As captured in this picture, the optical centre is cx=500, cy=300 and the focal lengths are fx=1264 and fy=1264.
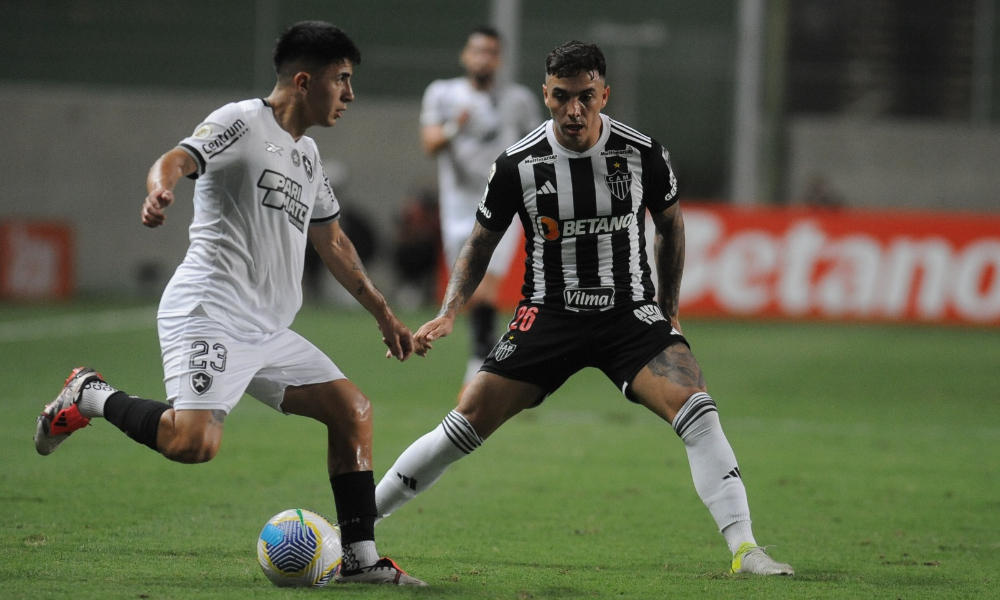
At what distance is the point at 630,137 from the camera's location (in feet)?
17.4

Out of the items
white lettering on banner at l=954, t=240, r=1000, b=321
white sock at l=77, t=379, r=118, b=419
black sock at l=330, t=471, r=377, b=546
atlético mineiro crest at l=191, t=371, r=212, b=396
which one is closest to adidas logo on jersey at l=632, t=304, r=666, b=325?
black sock at l=330, t=471, r=377, b=546

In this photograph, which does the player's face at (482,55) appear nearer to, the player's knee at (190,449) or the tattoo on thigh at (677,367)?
the tattoo on thigh at (677,367)

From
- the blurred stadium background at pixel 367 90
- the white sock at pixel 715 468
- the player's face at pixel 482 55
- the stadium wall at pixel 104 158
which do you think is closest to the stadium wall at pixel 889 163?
the blurred stadium background at pixel 367 90

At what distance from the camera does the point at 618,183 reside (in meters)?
5.25

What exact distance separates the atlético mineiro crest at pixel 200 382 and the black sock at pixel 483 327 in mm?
5082

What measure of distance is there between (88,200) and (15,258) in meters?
4.24

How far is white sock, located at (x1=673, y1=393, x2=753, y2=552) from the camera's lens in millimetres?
5004

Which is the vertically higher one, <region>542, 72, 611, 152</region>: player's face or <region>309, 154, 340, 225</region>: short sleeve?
<region>542, 72, 611, 152</region>: player's face

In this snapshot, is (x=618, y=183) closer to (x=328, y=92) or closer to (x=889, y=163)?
(x=328, y=92)

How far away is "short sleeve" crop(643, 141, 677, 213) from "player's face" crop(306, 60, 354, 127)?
4.21 ft

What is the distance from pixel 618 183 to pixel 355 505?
1693 millimetres

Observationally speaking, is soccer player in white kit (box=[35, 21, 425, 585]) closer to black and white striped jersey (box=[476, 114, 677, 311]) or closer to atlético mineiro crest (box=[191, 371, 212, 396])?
atlético mineiro crest (box=[191, 371, 212, 396])

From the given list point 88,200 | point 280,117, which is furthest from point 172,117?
point 280,117

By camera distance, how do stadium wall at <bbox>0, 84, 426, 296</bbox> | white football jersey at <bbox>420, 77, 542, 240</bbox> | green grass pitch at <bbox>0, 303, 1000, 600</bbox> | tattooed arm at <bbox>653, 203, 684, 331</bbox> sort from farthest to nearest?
stadium wall at <bbox>0, 84, 426, 296</bbox> < white football jersey at <bbox>420, 77, 542, 240</bbox> < tattooed arm at <bbox>653, 203, 684, 331</bbox> < green grass pitch at <bbox>0, 303, 1000, 600</bbox>
